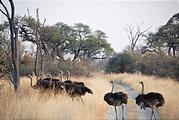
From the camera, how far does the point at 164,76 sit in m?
13.5

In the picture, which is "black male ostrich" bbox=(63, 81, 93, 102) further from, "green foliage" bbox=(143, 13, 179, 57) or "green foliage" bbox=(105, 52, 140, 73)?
"green foliage" bbox=(105, 52, 140, 73)

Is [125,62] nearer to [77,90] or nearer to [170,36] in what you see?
[170,36]

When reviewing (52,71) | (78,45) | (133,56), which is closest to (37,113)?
(52,71)

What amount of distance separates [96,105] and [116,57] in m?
20.1

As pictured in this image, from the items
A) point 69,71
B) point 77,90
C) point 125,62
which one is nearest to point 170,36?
point 125,62

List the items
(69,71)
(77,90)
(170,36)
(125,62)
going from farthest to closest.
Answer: (125,62) < (170,36) < (69,71) < (77,90)

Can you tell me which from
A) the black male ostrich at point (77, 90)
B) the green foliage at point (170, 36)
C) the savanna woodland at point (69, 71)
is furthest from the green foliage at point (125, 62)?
the black male ostrich at point (77, 90)

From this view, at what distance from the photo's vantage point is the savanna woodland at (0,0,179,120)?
5184mm

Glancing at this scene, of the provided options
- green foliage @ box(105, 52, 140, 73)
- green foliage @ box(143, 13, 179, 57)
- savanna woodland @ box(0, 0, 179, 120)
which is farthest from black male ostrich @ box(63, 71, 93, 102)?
green foliage @ box(105, 52, 140, 73)

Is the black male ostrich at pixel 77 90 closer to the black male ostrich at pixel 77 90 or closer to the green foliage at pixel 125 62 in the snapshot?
the black male ostrich at pixel 77 90

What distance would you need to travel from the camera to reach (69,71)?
16.6 m

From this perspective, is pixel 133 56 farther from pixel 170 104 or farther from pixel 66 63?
pixel 170 104

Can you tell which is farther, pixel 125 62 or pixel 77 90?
pixel 125 62

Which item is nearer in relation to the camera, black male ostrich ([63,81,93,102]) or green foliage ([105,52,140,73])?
black male ostrich ([63,81,93,102])
